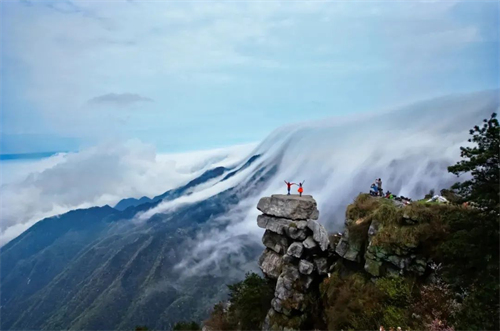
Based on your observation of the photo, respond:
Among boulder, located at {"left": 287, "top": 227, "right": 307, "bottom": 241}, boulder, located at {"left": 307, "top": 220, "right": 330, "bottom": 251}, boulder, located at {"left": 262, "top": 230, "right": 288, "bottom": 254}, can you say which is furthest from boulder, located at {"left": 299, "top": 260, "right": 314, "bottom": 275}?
boulder, located at {"left": 262, "top": 230, "right": 288, "bottom": 254}

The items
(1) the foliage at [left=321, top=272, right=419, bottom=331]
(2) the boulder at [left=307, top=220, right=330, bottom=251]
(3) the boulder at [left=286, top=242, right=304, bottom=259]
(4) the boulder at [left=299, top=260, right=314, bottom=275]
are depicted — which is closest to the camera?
(1) the foliage at [left=321, top=272, right=419, bottom=331]

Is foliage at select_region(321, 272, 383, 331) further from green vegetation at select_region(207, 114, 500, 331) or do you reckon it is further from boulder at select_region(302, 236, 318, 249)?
boulder at select_region(302, 236, 318, 249)

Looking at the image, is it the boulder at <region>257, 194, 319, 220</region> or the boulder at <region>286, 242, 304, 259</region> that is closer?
the boulder at <region>286, 242, 304, 259</region>

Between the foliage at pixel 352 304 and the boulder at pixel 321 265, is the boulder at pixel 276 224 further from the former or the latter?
the foliage at pixel 352 304

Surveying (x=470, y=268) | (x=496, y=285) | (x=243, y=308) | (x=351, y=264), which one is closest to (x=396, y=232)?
(x=351, y=264)


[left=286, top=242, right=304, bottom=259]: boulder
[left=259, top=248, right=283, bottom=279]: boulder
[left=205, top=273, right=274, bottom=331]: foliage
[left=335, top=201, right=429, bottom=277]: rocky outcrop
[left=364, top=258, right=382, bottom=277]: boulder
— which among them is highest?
[left=335, top=201, right=429, bottom=277]: rocky outcrop

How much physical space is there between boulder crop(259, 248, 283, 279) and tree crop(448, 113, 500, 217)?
2604 cm

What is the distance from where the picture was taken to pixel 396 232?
2931 centimetres

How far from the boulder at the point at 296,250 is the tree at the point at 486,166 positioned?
21237 millimetres

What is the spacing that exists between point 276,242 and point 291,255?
4369mm

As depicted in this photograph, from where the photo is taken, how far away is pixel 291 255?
39.0 m

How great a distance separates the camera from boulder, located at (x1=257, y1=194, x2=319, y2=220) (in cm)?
4147

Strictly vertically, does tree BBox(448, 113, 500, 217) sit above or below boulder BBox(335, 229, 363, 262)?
above

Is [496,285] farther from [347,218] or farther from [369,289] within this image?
[347,218]
